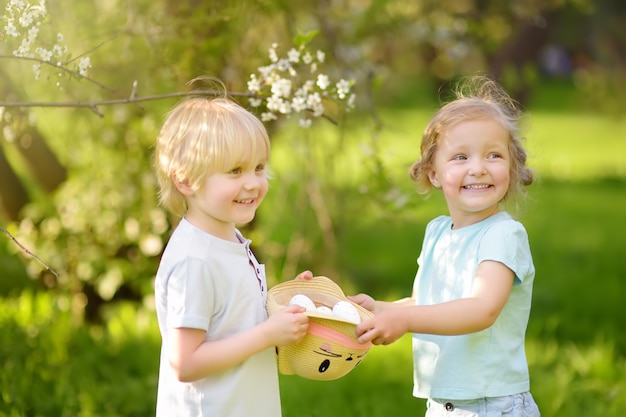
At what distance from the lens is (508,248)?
2.26 metres

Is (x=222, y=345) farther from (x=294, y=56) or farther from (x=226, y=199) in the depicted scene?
(x=294, y=56)

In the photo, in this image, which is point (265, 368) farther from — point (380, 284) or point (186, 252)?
point (380, 284)

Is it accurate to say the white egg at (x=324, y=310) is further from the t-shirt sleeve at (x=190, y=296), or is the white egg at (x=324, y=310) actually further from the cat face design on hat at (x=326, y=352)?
the t-shirt sleeve at (x=190, y=296)

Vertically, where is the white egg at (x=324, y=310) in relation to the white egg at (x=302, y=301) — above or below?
below

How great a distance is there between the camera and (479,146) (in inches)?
92.8

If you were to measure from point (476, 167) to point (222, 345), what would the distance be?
Result: 820 millimetres

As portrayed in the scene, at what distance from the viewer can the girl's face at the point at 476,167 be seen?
2338 mm

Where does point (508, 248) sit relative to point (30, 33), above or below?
below

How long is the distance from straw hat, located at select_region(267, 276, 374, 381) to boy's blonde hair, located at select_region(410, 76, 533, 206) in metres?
0.49

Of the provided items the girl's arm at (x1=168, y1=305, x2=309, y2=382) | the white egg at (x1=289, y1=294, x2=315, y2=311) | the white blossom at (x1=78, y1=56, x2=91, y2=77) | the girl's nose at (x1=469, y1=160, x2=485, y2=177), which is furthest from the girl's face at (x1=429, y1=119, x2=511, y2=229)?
the white blossom at (x1=78, y1=56, x2=91, y2=77)

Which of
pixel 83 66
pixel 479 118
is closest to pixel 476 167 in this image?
pixel 479 118

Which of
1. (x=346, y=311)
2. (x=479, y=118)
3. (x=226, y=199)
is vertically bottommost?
(x=346, y=311)

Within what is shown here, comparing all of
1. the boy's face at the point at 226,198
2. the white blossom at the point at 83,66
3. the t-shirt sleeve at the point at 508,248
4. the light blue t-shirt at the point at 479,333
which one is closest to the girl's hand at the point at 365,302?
the light blue t-shirt at the point at 479,333

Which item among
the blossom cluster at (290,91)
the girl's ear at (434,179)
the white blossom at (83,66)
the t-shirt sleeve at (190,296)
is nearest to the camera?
the t-shirt sleeve at (190,296)
